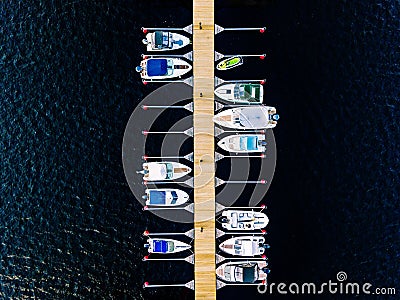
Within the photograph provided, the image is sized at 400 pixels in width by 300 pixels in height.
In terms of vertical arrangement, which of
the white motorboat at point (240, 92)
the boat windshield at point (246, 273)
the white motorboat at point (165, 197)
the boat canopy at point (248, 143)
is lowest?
the boat windshield at point (246, 273)

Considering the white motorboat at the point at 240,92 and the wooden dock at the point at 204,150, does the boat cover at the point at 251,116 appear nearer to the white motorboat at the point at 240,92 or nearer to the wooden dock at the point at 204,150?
the white motorboat at the point at 240,92

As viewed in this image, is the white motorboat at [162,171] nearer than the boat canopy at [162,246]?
No

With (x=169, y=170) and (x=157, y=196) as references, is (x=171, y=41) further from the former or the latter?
(x=157, y=196)

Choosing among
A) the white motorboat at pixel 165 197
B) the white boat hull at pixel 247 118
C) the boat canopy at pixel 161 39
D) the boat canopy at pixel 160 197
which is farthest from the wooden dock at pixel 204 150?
the boat canopy at pixel 161 39

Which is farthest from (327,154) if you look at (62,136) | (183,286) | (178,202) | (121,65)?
(62,136)

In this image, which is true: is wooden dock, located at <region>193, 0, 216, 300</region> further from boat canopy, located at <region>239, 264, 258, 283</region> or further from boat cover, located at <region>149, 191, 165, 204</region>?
boat cover, located at <region>149, 191, 165, 204</region>
